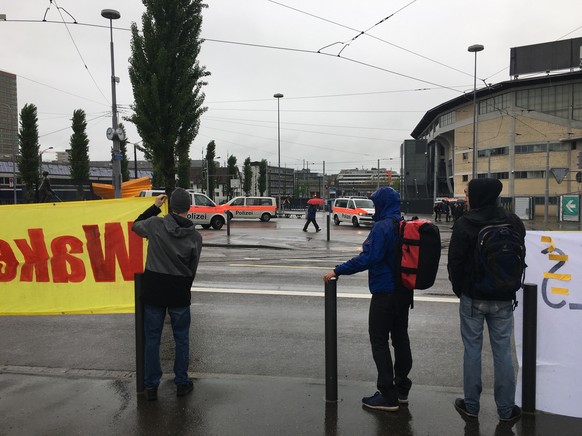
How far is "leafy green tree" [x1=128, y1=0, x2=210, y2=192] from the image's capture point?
17750 millimetres

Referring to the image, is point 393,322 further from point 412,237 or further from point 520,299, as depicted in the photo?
point 520,299

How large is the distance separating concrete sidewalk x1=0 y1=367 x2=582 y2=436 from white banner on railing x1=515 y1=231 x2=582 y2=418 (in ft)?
0.56

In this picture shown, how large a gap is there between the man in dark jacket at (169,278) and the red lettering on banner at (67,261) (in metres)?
1.25

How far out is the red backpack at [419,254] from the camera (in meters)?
3.46

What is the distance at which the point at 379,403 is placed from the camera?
11.9 feet

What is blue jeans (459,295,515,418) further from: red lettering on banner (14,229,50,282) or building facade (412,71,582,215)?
building facade (412,71,582,215)

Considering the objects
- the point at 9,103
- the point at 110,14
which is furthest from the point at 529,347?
the point at 9,103

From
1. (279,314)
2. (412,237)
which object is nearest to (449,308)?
(279,314)

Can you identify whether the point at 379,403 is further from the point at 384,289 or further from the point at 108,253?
the point at 108,253

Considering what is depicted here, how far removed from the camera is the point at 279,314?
22.0 feet

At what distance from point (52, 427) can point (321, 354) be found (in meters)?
2.64

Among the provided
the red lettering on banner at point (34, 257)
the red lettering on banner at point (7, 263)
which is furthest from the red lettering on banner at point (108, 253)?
the red lettering on banner at point (7, 263)

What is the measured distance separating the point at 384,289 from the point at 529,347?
1179 millimetres

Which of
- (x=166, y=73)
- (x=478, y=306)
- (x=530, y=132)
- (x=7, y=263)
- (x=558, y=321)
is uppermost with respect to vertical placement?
(x=530, y=132)
